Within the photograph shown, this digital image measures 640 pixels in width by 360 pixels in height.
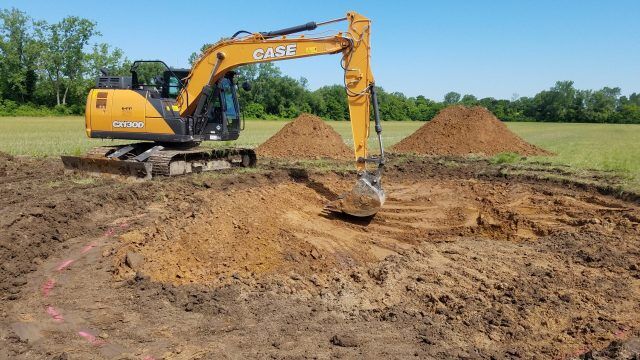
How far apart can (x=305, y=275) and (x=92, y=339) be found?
2566mm

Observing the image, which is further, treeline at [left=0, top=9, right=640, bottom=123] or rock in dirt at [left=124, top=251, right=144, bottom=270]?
treeline at [left=0, top=9, right=640, bottom=123]

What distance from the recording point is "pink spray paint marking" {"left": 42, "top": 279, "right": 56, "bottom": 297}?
550 cm

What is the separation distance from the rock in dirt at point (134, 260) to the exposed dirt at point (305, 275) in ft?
0.06

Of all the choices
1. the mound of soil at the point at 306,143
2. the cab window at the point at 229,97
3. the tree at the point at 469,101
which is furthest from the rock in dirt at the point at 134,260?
the tree at the point at 469,101

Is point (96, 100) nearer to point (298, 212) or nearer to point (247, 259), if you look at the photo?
point (298, 212)

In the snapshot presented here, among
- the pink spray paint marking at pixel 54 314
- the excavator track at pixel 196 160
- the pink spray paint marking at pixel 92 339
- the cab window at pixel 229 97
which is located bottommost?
the pink spray paint marking at pixel 92 339

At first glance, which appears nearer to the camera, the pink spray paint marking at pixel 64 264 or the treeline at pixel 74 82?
the pink spray paint marking at pixel 64 264

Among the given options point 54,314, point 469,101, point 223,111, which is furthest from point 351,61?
point 469,101

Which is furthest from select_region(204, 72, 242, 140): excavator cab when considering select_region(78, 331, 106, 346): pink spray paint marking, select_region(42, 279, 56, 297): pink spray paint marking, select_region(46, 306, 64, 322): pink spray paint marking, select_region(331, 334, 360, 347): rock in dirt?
select_region(331, 334, 360, 347): rock in dirt

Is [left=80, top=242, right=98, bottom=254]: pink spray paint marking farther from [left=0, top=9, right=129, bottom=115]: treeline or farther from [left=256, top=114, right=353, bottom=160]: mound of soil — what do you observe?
[left=0, top=9, right=129, bottom=115]: treeline

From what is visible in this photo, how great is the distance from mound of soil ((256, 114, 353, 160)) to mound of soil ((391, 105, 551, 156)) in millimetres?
2901

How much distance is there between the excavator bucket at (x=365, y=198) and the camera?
8.65 meters

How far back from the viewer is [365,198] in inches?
342

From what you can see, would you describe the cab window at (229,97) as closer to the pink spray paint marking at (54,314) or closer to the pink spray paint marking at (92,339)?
the pink spray paint marking at (54,314)
